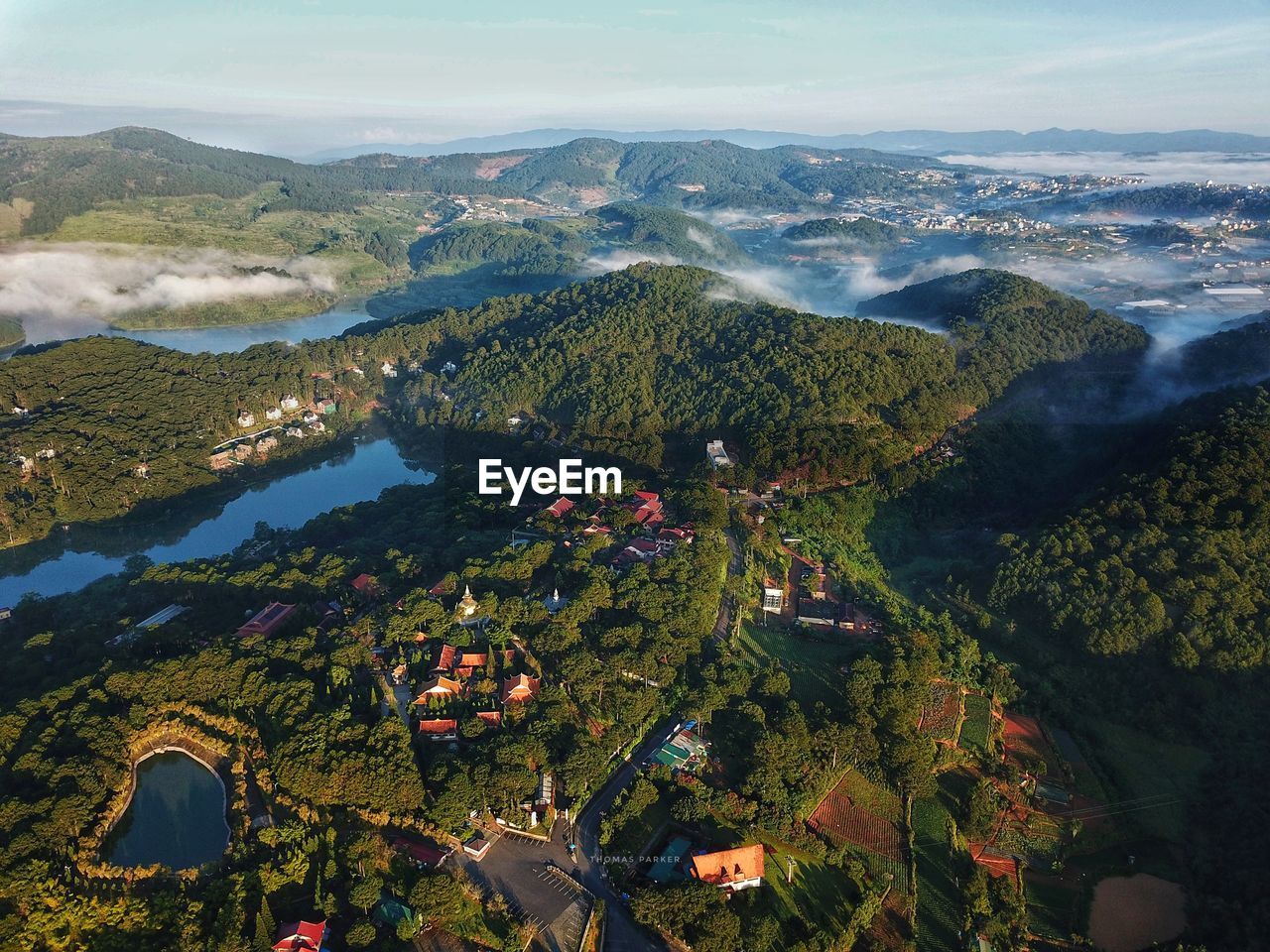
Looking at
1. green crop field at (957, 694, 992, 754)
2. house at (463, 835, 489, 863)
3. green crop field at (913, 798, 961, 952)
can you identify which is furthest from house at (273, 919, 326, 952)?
green crop field at (957, 694, 992, 754)

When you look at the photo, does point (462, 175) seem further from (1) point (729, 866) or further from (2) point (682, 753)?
(1) point (729, 866)

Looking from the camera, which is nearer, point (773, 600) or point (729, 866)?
point (729, 866)

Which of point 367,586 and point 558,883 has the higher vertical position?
point 367,586

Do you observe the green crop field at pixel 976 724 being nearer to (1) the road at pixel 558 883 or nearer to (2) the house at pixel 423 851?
(1) the road at pixel 558 883

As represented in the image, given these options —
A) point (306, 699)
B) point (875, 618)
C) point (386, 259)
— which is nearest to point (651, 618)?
point (875, 618)

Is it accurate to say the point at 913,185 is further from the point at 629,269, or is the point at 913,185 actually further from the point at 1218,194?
the point at 629,269

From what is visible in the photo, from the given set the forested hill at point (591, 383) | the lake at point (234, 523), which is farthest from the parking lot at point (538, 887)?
the lake at point (234, 523)

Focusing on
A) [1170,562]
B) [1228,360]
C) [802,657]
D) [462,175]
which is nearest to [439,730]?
[802,657]
